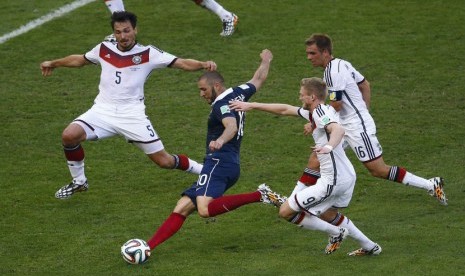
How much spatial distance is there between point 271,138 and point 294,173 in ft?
4.72

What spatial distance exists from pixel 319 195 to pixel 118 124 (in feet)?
10.8

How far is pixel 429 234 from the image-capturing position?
12.6 m

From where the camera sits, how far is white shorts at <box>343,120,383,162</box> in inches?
530

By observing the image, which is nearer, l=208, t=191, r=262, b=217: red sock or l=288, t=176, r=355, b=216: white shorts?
l=288, t=176, r=355, b=216: white shorts

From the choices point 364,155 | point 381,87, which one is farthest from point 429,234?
point 381,87

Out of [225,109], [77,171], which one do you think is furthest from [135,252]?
[77,171]

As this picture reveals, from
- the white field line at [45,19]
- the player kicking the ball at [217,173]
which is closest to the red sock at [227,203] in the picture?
the player kicking the ball at [217,173]

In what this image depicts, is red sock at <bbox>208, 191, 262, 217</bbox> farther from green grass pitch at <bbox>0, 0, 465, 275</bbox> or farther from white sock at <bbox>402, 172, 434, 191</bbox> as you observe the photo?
white sock at <bbox>402, 172, 434, 191</bbox>

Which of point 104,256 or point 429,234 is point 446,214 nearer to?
point 429,234

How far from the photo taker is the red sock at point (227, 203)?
479 inches

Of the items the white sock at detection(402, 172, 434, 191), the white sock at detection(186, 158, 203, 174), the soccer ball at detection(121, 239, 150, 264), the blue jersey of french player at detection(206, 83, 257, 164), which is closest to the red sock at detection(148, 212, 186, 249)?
the soccer ball at detection(121, 239, 150, 264)

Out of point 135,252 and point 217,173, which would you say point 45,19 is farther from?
point 135,252

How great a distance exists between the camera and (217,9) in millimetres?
19656

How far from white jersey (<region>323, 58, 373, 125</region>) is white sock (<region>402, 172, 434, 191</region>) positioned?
0.96 meters
